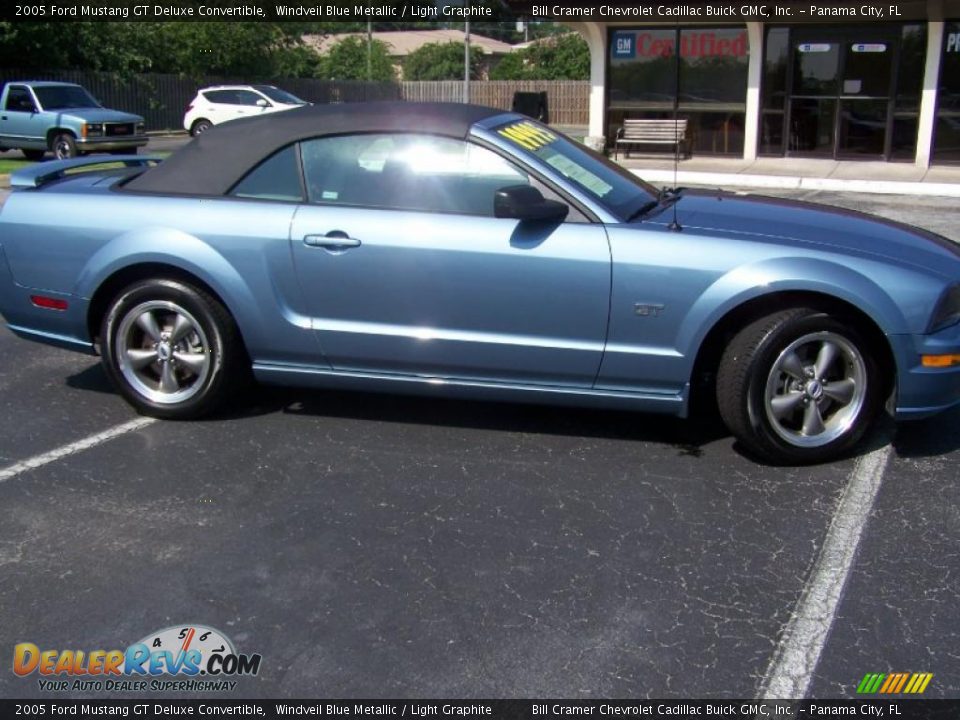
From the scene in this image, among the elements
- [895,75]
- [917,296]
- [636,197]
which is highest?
[895,75]

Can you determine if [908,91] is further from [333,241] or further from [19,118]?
[19,118]

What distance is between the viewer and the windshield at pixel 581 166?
454 cm

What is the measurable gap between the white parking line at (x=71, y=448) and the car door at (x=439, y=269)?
114 cm

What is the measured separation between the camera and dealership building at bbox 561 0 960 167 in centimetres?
1761

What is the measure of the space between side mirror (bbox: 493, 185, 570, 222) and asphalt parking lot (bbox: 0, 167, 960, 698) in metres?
1.10

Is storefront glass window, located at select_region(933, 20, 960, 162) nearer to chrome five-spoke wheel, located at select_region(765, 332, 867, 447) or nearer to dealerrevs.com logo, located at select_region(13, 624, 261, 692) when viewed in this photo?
chrome five-spoke wheel, located at select_region(765, 332, 867, 447)

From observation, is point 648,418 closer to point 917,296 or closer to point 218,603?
point 917,296

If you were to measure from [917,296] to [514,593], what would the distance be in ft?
7.09

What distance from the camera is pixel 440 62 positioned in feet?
214

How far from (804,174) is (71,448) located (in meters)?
15.0

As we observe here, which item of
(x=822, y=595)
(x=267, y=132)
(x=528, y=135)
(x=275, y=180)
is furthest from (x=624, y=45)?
(x=822, y=595)

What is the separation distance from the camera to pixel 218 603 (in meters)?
3.27
